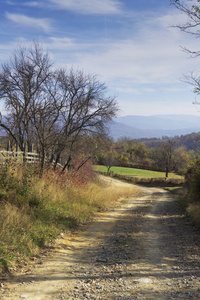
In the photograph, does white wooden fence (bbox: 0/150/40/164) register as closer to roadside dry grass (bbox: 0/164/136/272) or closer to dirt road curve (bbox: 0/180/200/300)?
roadside dry grass (bbox: 0/164/136/272)

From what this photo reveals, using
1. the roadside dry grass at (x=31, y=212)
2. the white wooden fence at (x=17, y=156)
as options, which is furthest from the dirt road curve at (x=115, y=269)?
the white wooden fence at (x=17, y=156)

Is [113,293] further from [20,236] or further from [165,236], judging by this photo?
[165,236]

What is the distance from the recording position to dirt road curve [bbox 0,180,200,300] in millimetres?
4211

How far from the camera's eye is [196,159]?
50.9 feet

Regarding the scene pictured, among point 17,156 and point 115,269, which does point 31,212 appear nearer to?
point 115,269

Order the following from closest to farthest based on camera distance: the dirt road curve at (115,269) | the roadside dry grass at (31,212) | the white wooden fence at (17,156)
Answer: the dirt road curve at (115,269) → the roadside dry grass at (31,212) → the white wooden fence at (17,156)

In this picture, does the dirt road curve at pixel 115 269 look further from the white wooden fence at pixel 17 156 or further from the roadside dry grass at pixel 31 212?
the white wooden fence at pixel 17 156

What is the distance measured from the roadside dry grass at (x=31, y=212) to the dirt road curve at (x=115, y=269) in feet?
1.71

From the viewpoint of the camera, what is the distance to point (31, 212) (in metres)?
8.12

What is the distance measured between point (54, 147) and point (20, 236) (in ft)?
36.3

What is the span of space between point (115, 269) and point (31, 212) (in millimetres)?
3948

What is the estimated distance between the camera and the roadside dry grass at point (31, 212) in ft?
19.4

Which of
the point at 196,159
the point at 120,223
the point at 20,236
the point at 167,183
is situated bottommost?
the point at 167,183

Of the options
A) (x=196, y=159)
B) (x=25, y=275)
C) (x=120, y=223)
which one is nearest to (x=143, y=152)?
(x=196, y=159)
